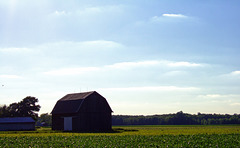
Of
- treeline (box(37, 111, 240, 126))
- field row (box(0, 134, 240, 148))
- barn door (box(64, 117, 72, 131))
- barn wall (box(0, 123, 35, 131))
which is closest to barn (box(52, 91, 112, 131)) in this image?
barn door (box(64, 117, 72, 131))

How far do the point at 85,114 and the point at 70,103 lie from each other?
4663 mm

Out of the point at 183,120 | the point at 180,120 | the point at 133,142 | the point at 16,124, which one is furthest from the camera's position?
the point at 183,120

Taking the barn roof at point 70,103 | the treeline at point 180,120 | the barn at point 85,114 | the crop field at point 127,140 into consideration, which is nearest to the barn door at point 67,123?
the barn at point 85,114

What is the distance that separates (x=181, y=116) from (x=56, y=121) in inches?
3475

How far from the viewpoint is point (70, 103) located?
58.3 m

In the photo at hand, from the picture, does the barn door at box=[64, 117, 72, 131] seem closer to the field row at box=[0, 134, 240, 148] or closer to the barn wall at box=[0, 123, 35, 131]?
the barn wall at box=[0, 123, 35, 131]

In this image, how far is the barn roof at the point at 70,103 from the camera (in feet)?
183

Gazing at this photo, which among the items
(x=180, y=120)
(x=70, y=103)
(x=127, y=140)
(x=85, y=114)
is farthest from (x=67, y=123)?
(x=180, y=120)

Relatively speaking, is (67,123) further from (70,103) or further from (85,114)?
(85,114)

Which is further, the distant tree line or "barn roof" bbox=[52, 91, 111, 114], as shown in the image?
the distant tree line

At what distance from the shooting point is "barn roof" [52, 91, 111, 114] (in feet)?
183

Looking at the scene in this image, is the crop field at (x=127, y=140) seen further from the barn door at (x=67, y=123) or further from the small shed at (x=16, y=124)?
the small shed at (x=16, y=124)

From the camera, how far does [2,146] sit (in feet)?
81.2

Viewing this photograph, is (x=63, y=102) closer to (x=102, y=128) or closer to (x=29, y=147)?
(x=102, y=128)
